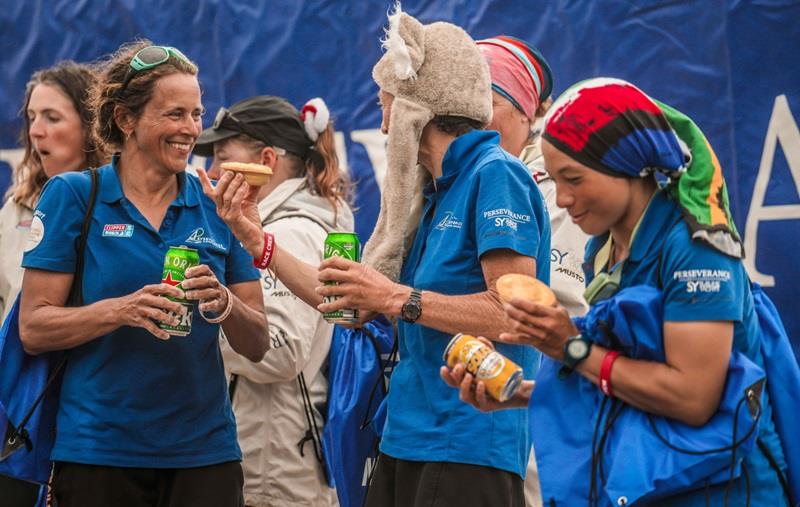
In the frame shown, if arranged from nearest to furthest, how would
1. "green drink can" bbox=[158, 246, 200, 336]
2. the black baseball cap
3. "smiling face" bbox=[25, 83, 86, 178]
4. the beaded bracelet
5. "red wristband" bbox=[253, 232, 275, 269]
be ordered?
"green drink can" bbox=[158, 246, 200, 336] < the beaded bracelet < "red wristband" bbox=[253, 232, 275, 269] < "smiling face" bbox=[25, 83, 86, 178] < the black baseball cap

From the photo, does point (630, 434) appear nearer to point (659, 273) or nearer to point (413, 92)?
point (659, 273)

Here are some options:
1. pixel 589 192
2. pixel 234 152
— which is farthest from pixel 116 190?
pixel 589 192

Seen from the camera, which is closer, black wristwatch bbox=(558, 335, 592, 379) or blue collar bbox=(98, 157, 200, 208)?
black wristwatch bbox=(558, 335, 592, 379)

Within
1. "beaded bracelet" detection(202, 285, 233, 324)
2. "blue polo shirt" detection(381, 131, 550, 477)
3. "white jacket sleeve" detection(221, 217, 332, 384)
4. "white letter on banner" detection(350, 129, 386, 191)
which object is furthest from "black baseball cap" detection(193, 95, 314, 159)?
"blue polo shirt" detection(381, 131, 550, 477)

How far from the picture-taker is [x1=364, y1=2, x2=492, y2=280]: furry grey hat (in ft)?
11.2

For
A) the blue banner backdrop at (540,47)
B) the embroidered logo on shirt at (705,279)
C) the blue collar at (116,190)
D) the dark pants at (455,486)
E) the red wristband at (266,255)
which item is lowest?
the dark pants at (455,486)

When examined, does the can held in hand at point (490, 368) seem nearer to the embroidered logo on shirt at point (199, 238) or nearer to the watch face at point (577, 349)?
the watch face at point (577, 349)

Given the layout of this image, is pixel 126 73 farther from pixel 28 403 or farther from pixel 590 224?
pixel 590 224

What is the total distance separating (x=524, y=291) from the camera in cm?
259

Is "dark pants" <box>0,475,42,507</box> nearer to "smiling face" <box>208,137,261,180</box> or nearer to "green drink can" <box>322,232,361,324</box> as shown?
"green drink can" <box>322,232,361,324</box>

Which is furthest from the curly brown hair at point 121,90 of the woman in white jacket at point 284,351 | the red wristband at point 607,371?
the red wristband at point 607,371

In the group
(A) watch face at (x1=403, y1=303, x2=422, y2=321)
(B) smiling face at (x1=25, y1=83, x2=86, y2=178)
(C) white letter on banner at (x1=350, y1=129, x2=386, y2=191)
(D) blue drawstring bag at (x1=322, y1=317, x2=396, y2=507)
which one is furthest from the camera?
(C) white letter on banner at (x1=350, y1=129, x2=386, y2=191)

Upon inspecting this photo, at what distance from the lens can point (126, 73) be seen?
3.71 meters

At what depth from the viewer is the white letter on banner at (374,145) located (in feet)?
18.1
